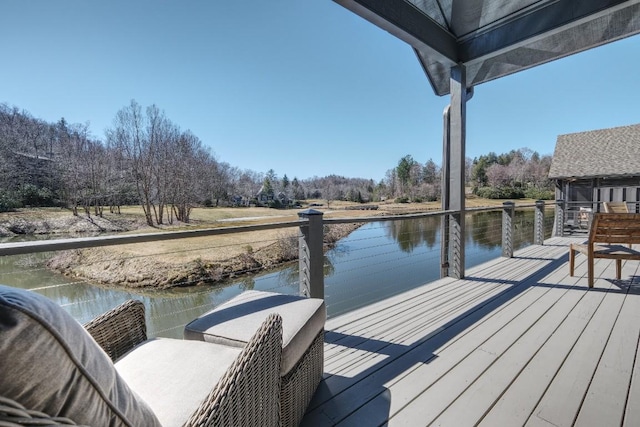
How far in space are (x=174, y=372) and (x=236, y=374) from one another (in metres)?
0.28

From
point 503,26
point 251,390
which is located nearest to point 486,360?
point 251,390

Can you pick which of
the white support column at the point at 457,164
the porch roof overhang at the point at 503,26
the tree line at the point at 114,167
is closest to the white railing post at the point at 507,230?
the white support column at the point at 457,164

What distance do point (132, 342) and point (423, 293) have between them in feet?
8.71

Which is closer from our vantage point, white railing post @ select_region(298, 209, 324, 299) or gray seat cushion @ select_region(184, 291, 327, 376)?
gray seat cushion @ select_region(184, 291, 327, 376)

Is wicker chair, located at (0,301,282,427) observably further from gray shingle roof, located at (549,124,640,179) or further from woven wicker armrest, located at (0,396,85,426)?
gray shingle roof, located at (549,124,640,179)

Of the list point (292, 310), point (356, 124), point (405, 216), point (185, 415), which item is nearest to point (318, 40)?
point (405, 216)

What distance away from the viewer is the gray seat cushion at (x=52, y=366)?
0.39m

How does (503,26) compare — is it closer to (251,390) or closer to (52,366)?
(251,390)

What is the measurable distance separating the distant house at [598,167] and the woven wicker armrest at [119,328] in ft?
40.1

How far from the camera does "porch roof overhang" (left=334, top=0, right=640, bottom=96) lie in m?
2.58

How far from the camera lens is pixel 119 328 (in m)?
1.24

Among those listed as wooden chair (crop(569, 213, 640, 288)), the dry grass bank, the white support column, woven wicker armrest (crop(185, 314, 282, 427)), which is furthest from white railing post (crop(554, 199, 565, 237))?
woven wicker armrest (crop(185, 314, 282, 427))

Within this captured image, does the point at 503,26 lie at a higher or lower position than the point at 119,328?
higher

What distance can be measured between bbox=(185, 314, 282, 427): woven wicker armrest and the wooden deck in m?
0.47
